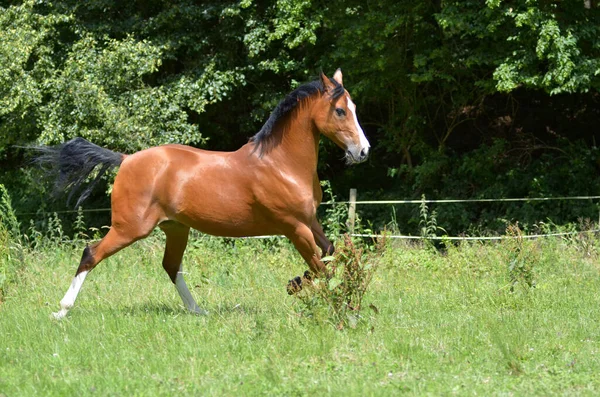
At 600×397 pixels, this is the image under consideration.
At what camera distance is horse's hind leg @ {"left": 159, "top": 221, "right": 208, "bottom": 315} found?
834cm

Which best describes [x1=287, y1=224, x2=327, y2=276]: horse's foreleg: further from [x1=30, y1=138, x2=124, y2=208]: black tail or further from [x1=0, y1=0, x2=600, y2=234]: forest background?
[x1=0, y1=0, x2=600, y2=234]: forest background

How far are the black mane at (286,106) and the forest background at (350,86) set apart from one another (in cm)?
663

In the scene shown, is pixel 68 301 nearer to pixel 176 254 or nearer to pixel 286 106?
pixel 176 254

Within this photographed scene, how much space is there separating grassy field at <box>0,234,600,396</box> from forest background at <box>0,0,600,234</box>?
5.43 m

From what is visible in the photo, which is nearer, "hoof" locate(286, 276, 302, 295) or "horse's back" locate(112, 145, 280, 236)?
"hoof" locate(286, 276, 302, 295)

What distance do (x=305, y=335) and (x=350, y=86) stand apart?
10646mm

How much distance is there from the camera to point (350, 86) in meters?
16.6

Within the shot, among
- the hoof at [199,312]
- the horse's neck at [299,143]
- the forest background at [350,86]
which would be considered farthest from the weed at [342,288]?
the forest background at [350,86]

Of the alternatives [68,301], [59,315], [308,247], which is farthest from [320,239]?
[59,315]

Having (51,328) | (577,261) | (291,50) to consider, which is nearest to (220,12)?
(291,50)

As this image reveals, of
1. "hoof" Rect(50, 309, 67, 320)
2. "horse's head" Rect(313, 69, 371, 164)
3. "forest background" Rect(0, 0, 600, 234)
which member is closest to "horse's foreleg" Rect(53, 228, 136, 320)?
"hoof" Rect(50, 309, 67, 320)

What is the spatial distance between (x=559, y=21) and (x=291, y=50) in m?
6.02

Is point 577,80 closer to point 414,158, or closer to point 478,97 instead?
point 478,97

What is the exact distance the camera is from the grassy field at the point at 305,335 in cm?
551
